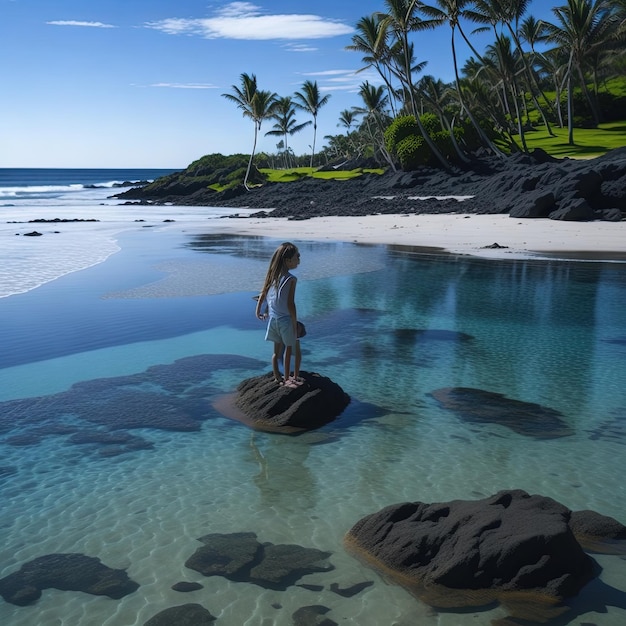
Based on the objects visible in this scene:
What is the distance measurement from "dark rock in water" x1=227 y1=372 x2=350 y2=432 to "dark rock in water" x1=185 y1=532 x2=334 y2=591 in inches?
96.2

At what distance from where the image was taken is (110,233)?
34.2m

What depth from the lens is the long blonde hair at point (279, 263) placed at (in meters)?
7.30

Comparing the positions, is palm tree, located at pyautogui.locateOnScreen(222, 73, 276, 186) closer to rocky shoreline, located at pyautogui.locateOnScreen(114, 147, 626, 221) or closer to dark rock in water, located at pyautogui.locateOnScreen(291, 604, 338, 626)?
rocky shoreline, located at pyautogui.locateOnScreen(114, 147, 626, 221)

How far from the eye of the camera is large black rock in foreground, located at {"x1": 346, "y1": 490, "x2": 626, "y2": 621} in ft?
14.5

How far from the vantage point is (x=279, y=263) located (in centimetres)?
739

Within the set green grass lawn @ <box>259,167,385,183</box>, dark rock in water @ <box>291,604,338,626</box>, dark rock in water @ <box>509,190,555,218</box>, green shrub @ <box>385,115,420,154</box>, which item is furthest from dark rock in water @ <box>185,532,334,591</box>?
green grass lawn @ <box>259,167,385,183</box>

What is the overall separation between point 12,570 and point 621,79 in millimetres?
83174

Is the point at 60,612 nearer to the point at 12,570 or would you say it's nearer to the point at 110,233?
the point at 12,570

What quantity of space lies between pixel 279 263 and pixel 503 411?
3.26m

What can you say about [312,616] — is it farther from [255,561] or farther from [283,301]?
[283,301]

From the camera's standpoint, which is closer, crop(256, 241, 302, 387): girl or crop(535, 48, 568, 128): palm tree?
crop(256, 241, 302, 387): girl

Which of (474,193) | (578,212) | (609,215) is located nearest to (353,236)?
(578,212)

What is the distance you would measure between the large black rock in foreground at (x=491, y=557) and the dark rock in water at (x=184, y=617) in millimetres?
1241

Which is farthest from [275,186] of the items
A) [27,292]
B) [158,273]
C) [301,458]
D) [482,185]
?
[301,458]
